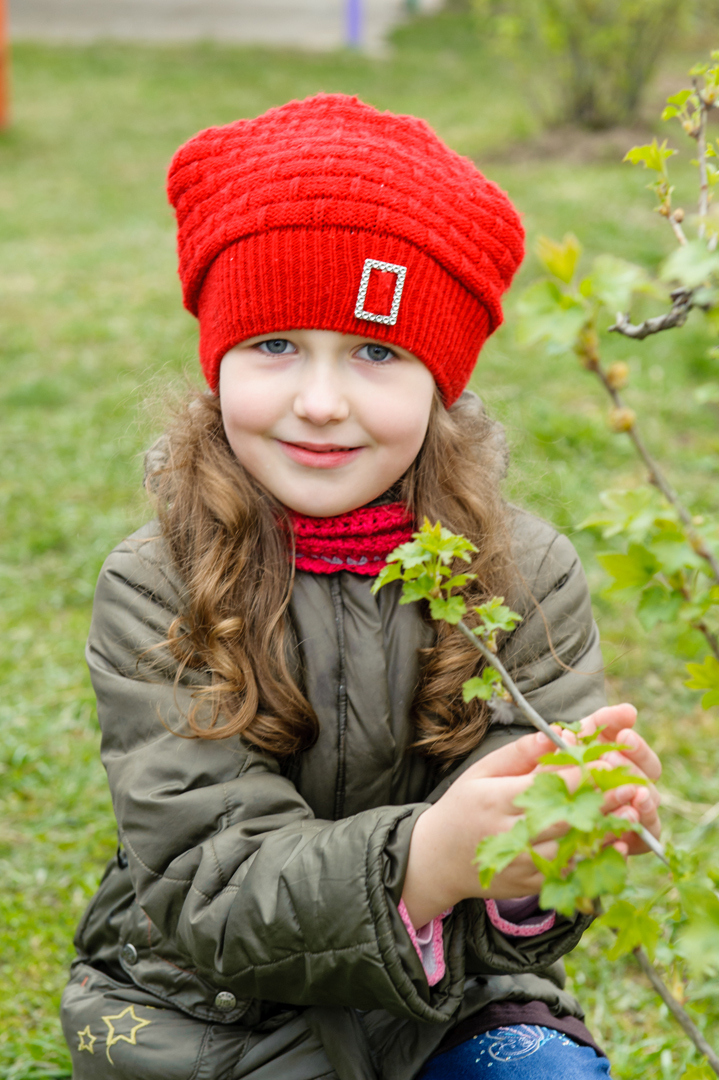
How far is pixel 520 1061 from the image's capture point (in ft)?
6.12

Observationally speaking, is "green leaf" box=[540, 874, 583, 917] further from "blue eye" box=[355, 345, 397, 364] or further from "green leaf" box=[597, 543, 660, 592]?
"blue eye" box=[355, 345, 397, 364]

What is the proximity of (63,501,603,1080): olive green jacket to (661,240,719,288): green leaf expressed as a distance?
98 centimetres

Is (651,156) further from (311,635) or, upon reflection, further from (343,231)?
(311,635)

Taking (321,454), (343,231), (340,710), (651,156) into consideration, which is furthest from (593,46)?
(651,156)

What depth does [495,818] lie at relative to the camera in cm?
139

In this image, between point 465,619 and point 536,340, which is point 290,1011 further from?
point 536,340

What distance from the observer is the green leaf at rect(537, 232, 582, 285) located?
82cm

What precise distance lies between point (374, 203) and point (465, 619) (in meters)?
0.70

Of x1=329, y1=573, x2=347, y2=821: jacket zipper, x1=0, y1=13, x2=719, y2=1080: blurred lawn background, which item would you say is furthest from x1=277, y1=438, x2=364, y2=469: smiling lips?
x1=0, y1=13, x2=719, y2=1080: blurred lawn background

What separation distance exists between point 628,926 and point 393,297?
1083 mm

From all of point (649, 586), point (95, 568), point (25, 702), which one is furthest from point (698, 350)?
point (649, 586)

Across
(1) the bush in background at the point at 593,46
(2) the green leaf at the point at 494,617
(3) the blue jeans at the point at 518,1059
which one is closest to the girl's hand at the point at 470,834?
(2) the green leaf at the point at 494,617

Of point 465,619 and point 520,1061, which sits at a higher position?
point 465,619

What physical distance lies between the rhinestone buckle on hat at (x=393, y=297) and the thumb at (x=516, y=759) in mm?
721
